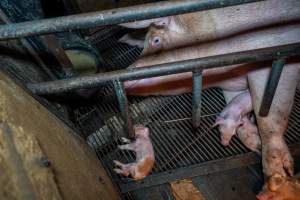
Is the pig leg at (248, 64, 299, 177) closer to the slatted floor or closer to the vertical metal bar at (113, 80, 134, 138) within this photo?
the slatted floor

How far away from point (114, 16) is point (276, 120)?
1363mm

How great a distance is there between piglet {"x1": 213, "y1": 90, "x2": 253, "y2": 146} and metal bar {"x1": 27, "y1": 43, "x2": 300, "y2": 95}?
2.38 ft

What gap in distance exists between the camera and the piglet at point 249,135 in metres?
2.09

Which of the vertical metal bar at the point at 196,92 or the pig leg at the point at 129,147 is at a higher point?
the pig leg at the point at 129,147

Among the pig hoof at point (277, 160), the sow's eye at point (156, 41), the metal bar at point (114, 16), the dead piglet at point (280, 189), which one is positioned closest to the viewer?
the metal bar at point (114, 16)

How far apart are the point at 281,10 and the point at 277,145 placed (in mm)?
873

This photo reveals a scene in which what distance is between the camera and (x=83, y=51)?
8.50 feet

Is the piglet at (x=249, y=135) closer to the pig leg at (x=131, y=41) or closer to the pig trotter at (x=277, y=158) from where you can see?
the pig trotter at (x=277, y=158)

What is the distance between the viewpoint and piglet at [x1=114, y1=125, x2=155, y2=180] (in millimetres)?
2030

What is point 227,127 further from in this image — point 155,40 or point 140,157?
point 155,40

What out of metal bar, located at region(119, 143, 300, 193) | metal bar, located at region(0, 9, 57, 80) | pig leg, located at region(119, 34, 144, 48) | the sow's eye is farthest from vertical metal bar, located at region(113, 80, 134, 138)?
pig leg, located at region(119, 34, 144, 48)

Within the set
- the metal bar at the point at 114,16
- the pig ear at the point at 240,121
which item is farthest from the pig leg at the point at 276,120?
the metal bar at the point at 114,16

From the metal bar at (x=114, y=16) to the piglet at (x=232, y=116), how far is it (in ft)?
3.57

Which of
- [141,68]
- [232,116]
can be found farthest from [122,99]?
[232,116]
